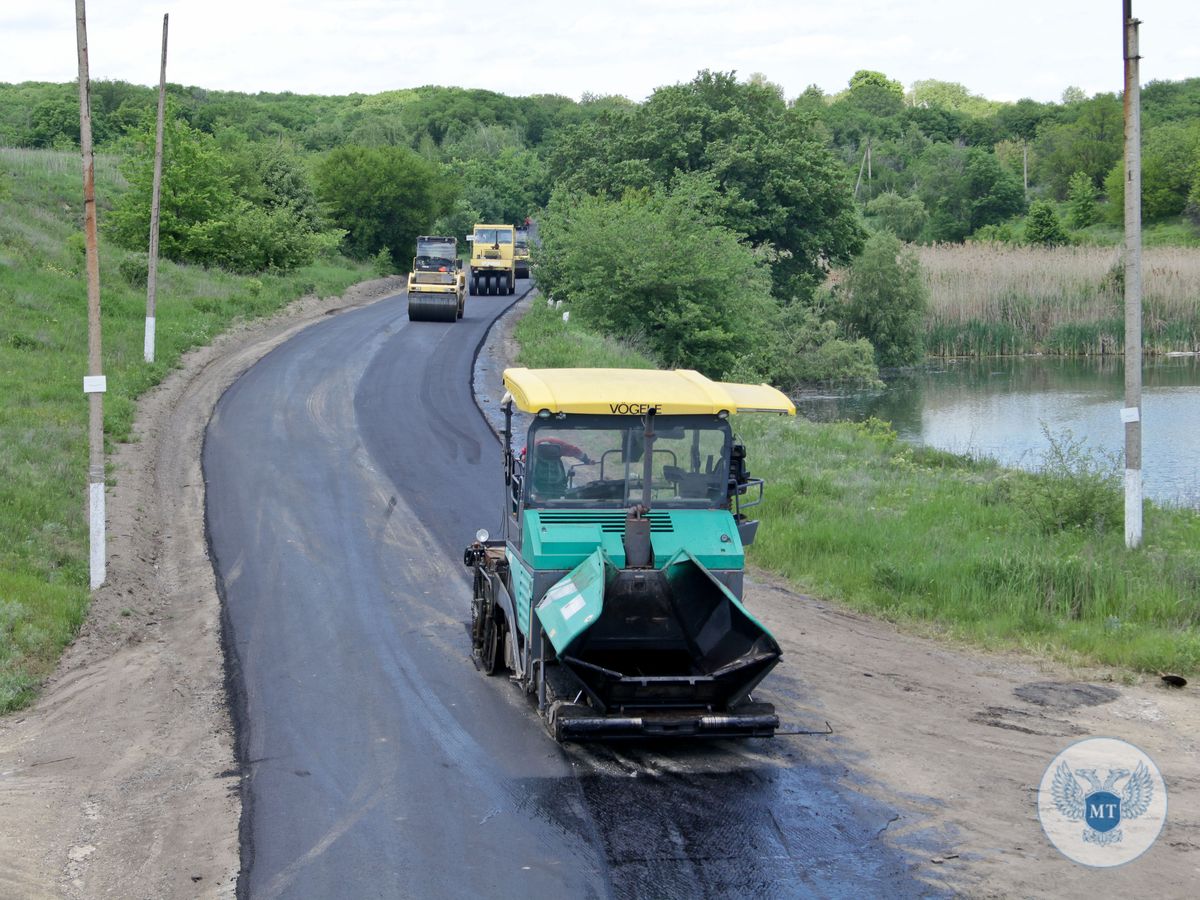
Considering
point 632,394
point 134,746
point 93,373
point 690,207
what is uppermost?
point 690,207

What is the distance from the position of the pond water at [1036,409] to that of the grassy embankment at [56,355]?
17684 millimetres

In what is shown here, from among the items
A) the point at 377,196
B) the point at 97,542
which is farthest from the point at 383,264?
the point at 97,542

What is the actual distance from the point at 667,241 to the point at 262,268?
18.6 meters

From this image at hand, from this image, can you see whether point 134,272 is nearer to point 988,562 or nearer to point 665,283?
point 665,283

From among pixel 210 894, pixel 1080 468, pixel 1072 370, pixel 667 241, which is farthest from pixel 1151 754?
pixel 1072 370

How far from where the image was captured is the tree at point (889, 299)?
4875 cm

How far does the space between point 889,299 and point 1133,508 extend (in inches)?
1374

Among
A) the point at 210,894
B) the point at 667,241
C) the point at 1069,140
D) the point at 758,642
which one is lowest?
the point at 210,894

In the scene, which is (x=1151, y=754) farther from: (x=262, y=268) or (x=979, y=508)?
(x=262, y=268)

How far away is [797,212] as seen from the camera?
158 ft

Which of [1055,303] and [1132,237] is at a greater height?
[1055,303]

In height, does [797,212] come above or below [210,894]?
above

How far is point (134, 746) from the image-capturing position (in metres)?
10.1

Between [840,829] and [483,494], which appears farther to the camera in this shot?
[483,494]
